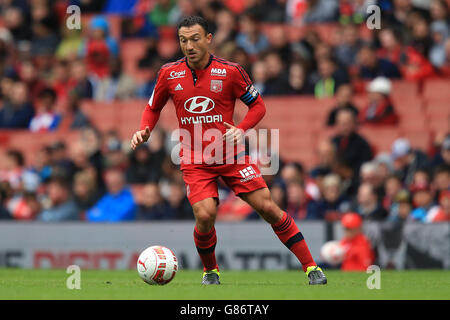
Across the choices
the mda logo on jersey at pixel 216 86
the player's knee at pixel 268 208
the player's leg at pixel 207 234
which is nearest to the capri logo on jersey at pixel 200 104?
the mda logo on jersey at pixel 216 86

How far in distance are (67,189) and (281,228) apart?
24.7 ft

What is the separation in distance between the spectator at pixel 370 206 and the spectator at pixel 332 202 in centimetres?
30

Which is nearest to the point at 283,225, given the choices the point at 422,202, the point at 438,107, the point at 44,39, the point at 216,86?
the point at 216,86

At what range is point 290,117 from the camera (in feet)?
55.4

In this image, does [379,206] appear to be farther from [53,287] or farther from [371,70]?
[53,287]

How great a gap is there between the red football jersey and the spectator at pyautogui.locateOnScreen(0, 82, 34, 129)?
1033 centimetres

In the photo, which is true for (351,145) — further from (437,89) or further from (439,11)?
(439,11)

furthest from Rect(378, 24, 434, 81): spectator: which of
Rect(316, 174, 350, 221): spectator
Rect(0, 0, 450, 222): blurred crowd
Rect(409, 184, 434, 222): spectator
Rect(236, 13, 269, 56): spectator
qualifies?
Rect(409, 184, 434, 222): spectator

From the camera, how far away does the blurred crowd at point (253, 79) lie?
14.5m

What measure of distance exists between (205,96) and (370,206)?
550cm

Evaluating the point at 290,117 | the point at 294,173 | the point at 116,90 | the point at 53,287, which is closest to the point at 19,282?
the point at 53,287

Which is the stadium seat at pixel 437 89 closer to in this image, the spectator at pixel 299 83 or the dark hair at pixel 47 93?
the spectator at pixel 299 83

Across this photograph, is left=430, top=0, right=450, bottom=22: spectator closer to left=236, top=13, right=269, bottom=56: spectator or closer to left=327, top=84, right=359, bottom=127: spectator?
left=327, top=84, right=359, bottom=127: spectator

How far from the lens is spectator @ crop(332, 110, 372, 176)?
1514 centimetres
